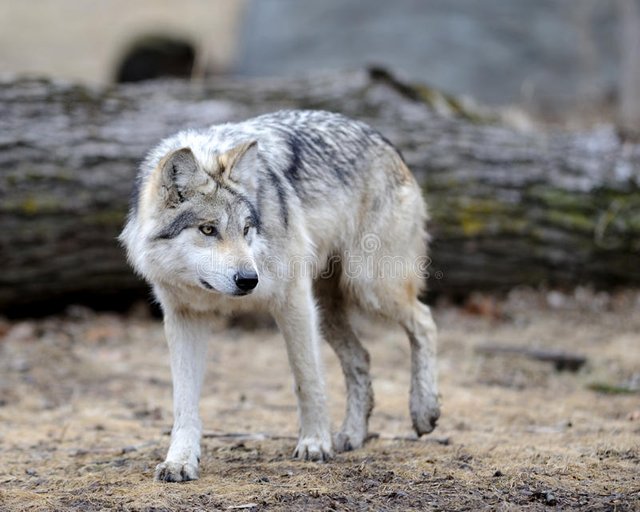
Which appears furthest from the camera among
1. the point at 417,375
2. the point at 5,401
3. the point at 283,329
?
the point at 5,401

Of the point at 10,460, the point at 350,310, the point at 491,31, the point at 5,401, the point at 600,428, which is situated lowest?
the point at 5,401

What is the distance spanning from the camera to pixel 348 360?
5.81 m

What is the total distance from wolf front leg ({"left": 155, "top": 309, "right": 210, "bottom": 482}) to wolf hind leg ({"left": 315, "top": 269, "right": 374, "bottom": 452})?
40.3 inches

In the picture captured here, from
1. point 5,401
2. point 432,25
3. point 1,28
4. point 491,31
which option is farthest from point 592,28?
point 5,401

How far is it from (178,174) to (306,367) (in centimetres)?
140

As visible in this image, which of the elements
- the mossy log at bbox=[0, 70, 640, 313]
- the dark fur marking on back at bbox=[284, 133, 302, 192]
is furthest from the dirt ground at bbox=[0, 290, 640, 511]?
the dark fur marking on back at bbox=[284, 133, 302, 192]

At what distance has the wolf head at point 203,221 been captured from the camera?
14.9 feet

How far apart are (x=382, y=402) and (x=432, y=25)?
1378 centimetres

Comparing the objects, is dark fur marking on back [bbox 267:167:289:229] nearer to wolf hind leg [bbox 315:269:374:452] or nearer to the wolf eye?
the wolf eye

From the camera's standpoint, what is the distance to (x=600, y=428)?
5859mm

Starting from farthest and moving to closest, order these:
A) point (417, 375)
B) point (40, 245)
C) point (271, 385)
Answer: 1. point (40, 245)
2. point (271, 385)
3. point (417, 375)

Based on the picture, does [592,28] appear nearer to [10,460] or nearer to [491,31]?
[491,31]

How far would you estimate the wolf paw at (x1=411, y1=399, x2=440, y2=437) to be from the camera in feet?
18.1

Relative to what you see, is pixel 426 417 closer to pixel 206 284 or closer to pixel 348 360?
pixel 348 360
